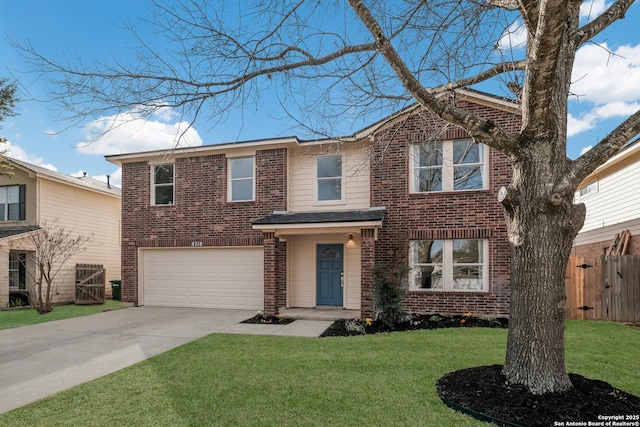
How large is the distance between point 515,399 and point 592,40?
4815mm

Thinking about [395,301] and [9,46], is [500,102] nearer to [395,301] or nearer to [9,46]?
[395,301]

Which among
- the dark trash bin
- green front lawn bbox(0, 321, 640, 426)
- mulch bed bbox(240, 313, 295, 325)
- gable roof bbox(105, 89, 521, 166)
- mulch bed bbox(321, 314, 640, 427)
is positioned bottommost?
the dark trash bin

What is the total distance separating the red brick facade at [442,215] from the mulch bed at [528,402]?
223 inches

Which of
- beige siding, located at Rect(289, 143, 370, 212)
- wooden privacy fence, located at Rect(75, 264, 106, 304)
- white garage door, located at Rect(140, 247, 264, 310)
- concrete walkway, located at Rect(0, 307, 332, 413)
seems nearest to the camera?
concrete walkway, located at Rect(0, 307, 332, 413)

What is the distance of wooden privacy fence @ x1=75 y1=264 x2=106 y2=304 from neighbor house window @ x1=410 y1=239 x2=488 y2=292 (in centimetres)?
1258

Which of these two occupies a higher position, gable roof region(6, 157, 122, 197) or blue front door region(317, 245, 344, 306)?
gable roof region(6, 157, 122, 197)

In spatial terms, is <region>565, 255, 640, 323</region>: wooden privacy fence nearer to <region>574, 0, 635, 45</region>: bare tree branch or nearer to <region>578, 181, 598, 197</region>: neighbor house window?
<region>578, 181, 598, 197</region>: neighbor house window

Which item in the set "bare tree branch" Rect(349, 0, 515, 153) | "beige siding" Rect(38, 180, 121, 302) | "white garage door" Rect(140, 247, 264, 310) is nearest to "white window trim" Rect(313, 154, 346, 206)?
"white garage door" Rect(140, 247, 264, 310)

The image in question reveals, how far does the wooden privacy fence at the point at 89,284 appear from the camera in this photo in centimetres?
1510

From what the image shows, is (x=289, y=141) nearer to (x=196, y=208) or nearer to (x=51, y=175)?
(x=196, y=208)

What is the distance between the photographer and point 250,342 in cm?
748

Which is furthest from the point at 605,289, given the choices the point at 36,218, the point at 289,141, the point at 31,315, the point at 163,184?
the point at 36,218

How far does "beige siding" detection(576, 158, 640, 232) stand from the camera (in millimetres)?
11523

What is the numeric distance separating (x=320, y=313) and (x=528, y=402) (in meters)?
7.52
